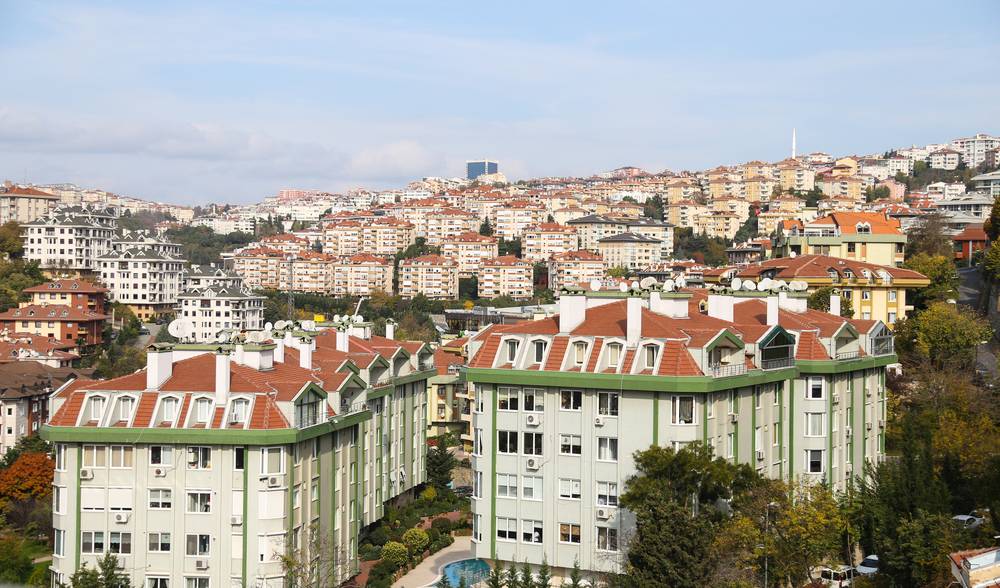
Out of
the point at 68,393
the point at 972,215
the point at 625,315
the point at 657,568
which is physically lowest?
the point at 657,568

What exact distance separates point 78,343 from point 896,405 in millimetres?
62404

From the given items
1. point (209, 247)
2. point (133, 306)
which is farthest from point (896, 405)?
point (209, 247)

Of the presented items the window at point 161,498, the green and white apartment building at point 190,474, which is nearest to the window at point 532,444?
the green and white apartment building at point 190,474

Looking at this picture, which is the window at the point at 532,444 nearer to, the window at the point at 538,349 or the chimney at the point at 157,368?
the window at the point at 538,349

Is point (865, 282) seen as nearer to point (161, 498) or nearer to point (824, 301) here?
point (824, 301)

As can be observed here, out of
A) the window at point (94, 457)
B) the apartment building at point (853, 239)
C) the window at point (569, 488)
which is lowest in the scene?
the window at point (569, 488)

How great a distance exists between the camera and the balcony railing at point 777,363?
32.6m

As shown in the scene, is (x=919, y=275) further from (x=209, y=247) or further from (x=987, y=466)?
(x=209, y=247)

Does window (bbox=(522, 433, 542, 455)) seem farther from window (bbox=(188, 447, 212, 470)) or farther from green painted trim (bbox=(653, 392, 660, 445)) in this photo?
window (bbox=(188, 447, 212, 470))

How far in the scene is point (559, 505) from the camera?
98.6 feet

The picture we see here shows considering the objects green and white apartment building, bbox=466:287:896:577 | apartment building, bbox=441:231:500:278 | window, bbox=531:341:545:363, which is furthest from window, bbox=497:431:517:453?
apartment building, bbox=441:231:500:278

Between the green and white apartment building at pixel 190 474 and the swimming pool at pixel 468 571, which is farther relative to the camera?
the swimming pool at pixel 468 571

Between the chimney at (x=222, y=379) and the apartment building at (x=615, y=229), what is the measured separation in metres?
114

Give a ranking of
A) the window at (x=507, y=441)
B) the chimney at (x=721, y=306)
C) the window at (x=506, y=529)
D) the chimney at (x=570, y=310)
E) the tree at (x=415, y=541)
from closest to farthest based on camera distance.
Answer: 1. the window at (x=506, y=529)
2. the window at (x=507, y=441)
3. the chimney at (x=570, y=310)
4. the chimney at (x=721, y=306)
5. the tree at (x=415, y=541)
